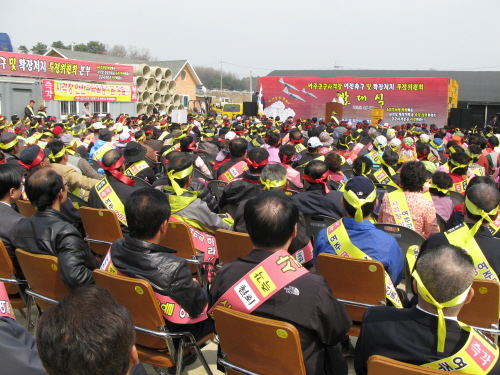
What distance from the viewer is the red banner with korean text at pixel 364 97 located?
2203 cm

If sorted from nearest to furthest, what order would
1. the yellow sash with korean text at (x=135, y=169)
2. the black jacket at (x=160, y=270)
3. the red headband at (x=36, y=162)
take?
the black jacket at (x=160, y=270) → the red headband at (x=36, y=162) → the yellow sash with korean text at (x=135, y=169)

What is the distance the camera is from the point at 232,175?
631 centimetres

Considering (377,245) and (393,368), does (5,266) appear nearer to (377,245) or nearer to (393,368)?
(377,245)

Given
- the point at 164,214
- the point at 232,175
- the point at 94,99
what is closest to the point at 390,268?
the point at 164,214

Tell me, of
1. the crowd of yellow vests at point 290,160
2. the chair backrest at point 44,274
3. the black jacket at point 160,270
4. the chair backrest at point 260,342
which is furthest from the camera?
the crowd of yellow vests at point 290,160

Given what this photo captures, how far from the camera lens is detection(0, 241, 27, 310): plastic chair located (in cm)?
309

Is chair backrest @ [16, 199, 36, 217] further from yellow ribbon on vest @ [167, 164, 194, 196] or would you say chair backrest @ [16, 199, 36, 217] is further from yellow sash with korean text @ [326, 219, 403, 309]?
yellow sash with korean text @ [326, 219, 403, 309]

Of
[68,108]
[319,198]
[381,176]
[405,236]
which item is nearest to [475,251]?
[405,236]

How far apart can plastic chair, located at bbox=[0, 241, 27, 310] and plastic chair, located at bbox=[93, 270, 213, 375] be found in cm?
96

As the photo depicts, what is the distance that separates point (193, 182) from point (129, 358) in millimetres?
3282

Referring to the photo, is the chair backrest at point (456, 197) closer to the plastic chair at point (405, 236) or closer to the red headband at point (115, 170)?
the plastic chair at point (405, 236)

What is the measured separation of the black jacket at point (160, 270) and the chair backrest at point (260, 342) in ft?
1.61

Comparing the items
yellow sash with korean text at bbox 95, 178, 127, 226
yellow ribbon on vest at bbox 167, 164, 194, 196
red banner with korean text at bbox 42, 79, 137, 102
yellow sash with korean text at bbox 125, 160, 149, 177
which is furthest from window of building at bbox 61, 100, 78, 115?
yellow ribbon on vest at bbox 167, 164, 194, 196

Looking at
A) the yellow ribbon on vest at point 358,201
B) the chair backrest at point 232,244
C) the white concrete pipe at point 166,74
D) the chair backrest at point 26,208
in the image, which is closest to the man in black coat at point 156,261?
the chair backrest at point 232,244
